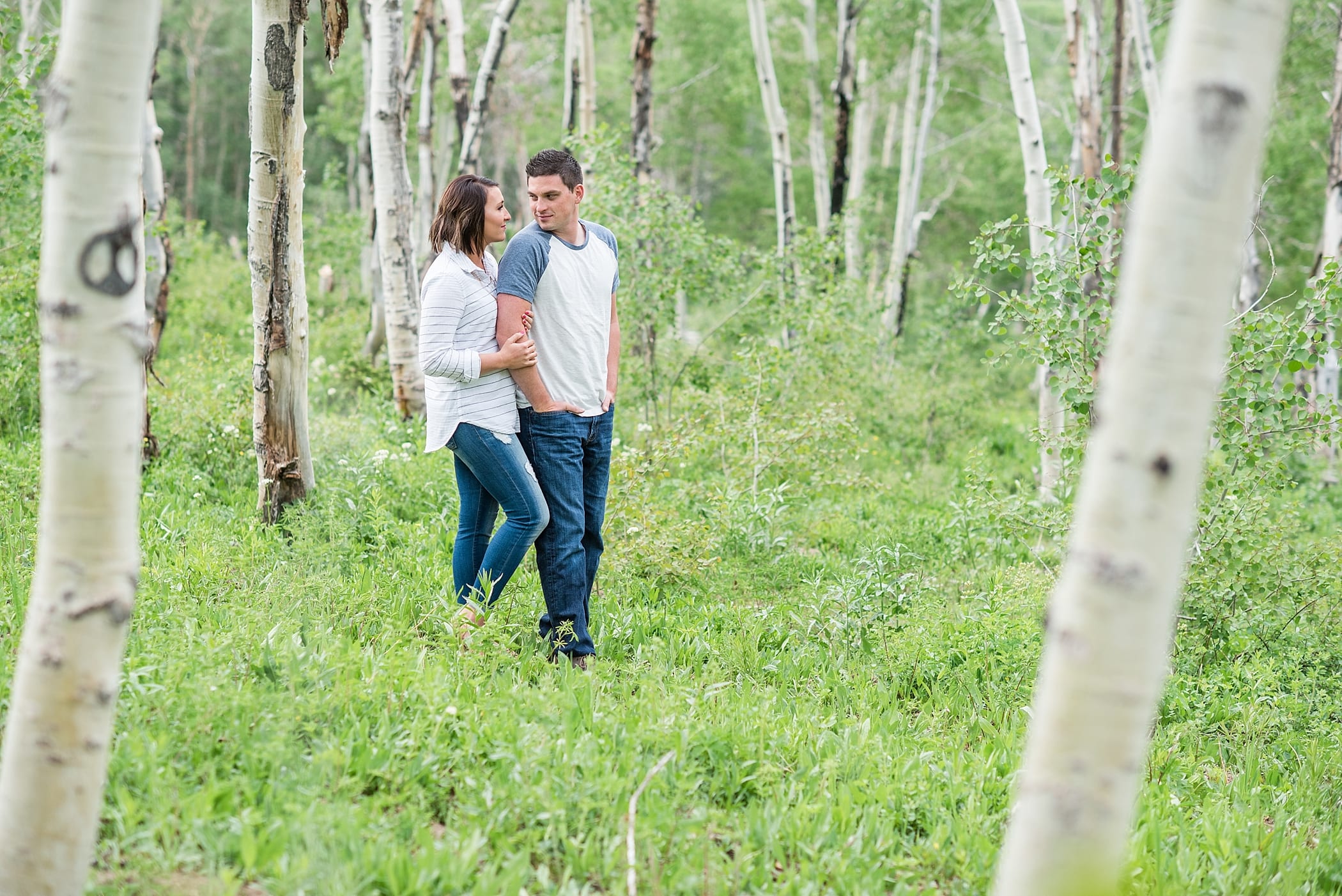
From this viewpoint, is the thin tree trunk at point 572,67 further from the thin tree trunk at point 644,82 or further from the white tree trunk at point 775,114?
the white tree trunk at point 775,114

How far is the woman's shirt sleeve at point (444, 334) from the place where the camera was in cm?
383

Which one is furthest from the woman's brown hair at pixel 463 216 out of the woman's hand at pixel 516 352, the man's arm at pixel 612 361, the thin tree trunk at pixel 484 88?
the thin tree trunk at pixel 484 88

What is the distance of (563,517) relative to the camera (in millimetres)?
4090

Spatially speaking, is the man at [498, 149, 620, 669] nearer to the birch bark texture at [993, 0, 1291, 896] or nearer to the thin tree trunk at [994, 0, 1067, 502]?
the birch bark texture at [993, 0, 1291, 896]

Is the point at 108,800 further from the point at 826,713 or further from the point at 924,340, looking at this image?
the point at 924,340

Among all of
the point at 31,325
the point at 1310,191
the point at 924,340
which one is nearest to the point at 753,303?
the point at 924,340

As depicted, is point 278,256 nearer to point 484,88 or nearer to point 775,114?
point 484,88

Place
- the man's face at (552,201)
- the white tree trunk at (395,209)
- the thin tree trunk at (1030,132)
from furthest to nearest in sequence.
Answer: the white tree trunk at (395,209) → the thin tree trunk at (1030,132) → the man's face at (552,201)

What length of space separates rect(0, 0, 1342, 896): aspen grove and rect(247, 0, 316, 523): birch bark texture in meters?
0.02

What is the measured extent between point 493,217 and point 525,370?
64cm

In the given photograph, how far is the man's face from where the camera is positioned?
3.94m

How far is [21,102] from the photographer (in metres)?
6.87

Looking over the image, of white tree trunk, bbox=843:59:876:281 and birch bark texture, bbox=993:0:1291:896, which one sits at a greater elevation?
white tree trunk, bbox=843:59:876:281

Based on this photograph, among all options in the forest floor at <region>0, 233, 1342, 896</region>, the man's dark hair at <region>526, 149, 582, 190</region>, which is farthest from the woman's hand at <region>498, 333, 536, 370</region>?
the forest floor at <region>0, 233, 1342, 896</region>
